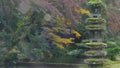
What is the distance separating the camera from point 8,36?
1375cm

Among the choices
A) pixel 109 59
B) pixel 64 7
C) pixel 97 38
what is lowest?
pixel 109 59

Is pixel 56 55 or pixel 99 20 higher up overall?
pixel 99 20

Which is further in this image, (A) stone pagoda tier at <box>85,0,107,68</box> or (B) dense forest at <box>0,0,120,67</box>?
→ (B) dense forest at <box>0,0,120,67</box>

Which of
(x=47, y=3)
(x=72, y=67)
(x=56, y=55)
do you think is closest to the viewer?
(x=47, y=3)

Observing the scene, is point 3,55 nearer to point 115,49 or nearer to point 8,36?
point 8,36

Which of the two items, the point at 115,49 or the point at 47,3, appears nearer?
the point at 47,3

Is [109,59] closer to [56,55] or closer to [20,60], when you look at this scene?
[56,55]

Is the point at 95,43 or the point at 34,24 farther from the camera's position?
the point at 34,24

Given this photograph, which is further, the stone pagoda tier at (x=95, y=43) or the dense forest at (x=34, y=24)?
the dense forest at (x=34, y=24)

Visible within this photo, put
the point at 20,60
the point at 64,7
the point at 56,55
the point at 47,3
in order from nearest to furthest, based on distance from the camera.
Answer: the point at 47,3, the point at 64,7, the point at 20,60, the point at 56,55

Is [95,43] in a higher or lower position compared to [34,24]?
lower

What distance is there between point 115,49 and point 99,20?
19.2 ft

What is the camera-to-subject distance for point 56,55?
1806 cm

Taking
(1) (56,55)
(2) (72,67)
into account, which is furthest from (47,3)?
(1) (56,55)
